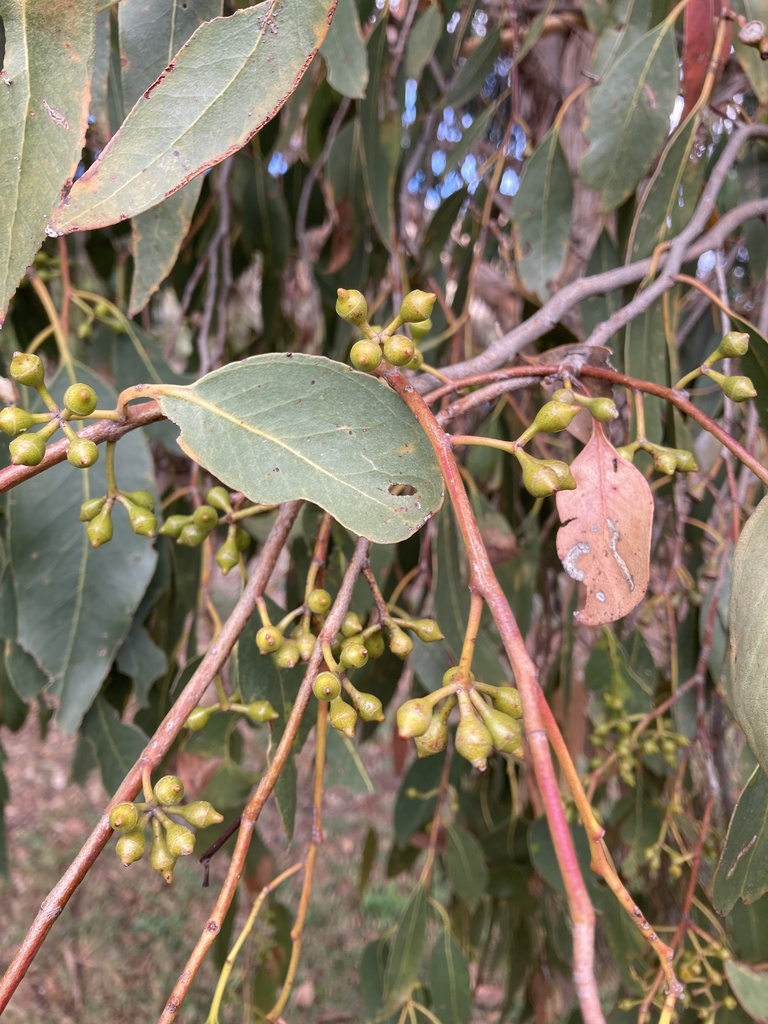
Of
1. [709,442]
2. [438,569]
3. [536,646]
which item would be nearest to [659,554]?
[536,646]

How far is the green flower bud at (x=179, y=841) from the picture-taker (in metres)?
0.44

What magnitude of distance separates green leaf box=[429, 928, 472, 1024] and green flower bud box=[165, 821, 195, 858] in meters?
1.02

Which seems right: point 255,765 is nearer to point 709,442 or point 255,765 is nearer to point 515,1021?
point 515,1021

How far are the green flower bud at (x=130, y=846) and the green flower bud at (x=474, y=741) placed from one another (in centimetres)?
21

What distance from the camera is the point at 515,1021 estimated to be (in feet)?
7.47

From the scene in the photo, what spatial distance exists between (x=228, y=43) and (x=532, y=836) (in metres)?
1.19

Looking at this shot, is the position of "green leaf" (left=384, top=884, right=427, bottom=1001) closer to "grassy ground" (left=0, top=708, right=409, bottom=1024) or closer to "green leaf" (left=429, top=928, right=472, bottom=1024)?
"green leaf" (left=429, top=928, right=472, bottom=1024)

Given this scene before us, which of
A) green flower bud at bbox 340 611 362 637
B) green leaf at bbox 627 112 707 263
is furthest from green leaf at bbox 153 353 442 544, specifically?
green leaf at bbox 627 112 707 263

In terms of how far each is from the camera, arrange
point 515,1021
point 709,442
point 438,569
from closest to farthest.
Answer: point 438,569 → point 709,442 → point 515,1021

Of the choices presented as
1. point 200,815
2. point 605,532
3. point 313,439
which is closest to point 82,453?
point 313,439

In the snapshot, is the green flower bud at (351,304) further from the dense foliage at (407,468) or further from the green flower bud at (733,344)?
the green flower bud at (733,344)

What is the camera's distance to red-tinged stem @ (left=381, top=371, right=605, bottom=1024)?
277 millimetres

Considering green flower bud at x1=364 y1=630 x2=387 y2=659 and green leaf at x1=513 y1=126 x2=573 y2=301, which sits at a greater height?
green leaf at x1=513 y1=126 x2=573 y2=301

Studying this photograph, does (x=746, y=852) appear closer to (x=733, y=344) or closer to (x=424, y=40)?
(x=733, y=344)
